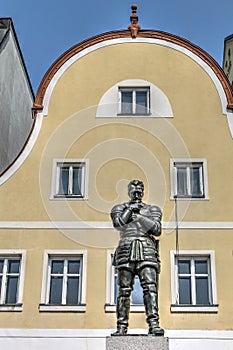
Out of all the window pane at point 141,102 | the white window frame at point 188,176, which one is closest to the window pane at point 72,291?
the white window frame at point 188,176

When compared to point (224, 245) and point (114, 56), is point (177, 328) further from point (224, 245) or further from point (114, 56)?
point (114, 56)

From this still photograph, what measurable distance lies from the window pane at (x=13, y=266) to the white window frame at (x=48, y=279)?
74 centimetres

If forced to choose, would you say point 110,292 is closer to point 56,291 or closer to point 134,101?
point 56,291

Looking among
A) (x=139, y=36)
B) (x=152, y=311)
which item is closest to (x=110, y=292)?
(x=152, y=311)

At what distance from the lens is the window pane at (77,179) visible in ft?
57.4

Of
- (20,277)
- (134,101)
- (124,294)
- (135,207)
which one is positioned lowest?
(124,294)

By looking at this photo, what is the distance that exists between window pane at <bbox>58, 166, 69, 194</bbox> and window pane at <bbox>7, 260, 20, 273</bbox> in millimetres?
2175

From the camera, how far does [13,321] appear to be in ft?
52.2

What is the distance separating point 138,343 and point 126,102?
10.7 meters


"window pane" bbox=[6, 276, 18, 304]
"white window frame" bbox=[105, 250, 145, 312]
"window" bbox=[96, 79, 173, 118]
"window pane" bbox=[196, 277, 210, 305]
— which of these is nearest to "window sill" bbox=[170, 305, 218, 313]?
"window pane" bbox=[196, 277, 210, 305]

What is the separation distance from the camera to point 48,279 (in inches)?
650

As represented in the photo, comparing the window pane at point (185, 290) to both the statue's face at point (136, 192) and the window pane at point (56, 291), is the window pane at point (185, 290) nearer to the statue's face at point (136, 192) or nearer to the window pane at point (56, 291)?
the window pane at point (56, 291)

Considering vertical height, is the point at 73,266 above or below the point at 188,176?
below

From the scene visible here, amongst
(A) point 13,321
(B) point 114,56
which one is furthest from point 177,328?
(B) point 114,56
